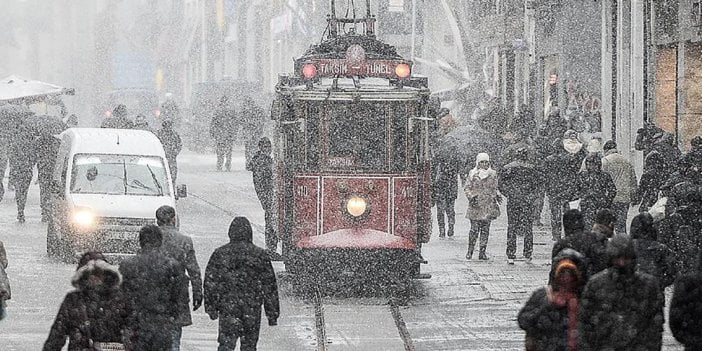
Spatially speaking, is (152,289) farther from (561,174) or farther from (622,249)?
(561,174)

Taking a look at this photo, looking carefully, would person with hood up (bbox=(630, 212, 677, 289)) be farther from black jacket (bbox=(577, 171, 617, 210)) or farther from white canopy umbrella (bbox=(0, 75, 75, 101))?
white canopy umbrella (bbox=(0, 75, 75, 101))

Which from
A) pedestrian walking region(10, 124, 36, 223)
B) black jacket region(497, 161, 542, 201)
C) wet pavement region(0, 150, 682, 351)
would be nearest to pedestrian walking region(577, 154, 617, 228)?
black jacket region(497, 161, 542, 201)

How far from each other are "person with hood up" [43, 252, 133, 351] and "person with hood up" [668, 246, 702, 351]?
3466mm

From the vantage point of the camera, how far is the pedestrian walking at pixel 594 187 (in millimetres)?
22266

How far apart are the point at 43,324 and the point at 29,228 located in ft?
34.5

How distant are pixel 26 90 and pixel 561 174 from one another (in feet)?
57.6

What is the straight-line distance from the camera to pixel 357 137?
790 inches

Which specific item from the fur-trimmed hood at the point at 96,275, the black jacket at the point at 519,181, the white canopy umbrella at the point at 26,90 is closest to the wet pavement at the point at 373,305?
the black jacket at the point at 519,181

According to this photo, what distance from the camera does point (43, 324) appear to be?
680 inches

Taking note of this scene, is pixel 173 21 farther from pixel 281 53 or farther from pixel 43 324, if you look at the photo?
pixel 43 324

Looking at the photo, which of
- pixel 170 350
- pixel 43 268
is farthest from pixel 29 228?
pixel 170 350

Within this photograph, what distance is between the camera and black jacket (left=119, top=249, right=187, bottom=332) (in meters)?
12.7

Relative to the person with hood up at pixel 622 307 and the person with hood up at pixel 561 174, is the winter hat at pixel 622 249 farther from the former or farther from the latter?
the person with hood up at pixel 561 174

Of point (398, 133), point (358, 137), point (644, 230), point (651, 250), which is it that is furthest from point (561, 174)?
point (651, 250)
